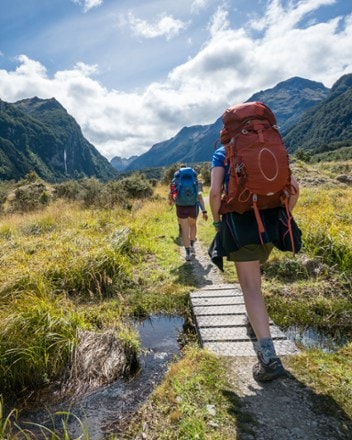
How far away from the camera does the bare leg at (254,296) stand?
9.84 ft

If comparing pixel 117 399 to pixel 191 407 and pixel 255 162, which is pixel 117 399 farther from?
pixel 255 162

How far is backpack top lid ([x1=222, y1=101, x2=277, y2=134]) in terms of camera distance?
2889mm

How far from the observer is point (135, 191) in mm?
23359

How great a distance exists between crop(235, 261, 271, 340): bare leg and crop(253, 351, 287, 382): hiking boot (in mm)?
211

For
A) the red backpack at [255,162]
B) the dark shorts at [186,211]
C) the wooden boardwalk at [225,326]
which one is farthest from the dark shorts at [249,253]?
the dark shorts at [186,211]

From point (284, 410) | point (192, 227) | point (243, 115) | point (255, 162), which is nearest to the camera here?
point (284, 410)

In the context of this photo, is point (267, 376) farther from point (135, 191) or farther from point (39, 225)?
point (135, 191)

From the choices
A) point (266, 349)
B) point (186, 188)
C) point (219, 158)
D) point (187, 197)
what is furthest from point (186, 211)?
point (266, 349)

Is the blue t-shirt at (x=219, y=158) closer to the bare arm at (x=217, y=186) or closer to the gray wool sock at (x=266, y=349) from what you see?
the bare arm at (x=217, y=186)

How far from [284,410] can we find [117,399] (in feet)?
5.07

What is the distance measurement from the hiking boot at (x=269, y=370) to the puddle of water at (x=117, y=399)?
3.57ft

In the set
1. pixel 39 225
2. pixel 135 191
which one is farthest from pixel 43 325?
pixel 135 191

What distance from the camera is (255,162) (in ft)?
8.99

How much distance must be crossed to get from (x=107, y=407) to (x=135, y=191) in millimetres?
20661
